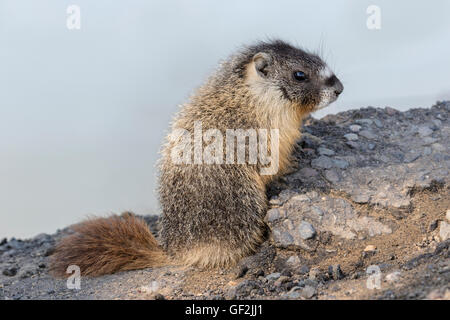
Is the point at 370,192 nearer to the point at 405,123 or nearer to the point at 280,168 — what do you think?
the point at 280,168

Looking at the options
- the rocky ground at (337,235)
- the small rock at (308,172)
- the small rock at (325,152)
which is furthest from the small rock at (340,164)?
the small rock at (308,172)

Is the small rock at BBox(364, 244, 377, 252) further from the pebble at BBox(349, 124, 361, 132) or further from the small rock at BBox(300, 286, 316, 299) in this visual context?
the pebble at BBox(349, 124, 361, 132)

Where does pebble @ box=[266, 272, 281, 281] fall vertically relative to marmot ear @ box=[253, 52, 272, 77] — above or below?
below

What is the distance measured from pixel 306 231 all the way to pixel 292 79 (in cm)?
164

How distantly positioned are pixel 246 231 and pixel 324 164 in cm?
125

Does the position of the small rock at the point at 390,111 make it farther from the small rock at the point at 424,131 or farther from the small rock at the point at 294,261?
the small rock at the point at 294,261

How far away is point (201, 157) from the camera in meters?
5.12

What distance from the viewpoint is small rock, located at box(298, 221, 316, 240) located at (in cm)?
508

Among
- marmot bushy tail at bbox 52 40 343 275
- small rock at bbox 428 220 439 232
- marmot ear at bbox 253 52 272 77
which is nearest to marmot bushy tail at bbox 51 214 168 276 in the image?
marmot bushy tail at bbox 52 40 343 275

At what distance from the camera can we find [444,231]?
4.79 meters

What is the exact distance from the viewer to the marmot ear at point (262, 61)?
544 cm

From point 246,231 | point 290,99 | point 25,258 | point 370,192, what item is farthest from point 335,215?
point 25,258

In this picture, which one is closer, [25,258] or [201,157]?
[201,157]
